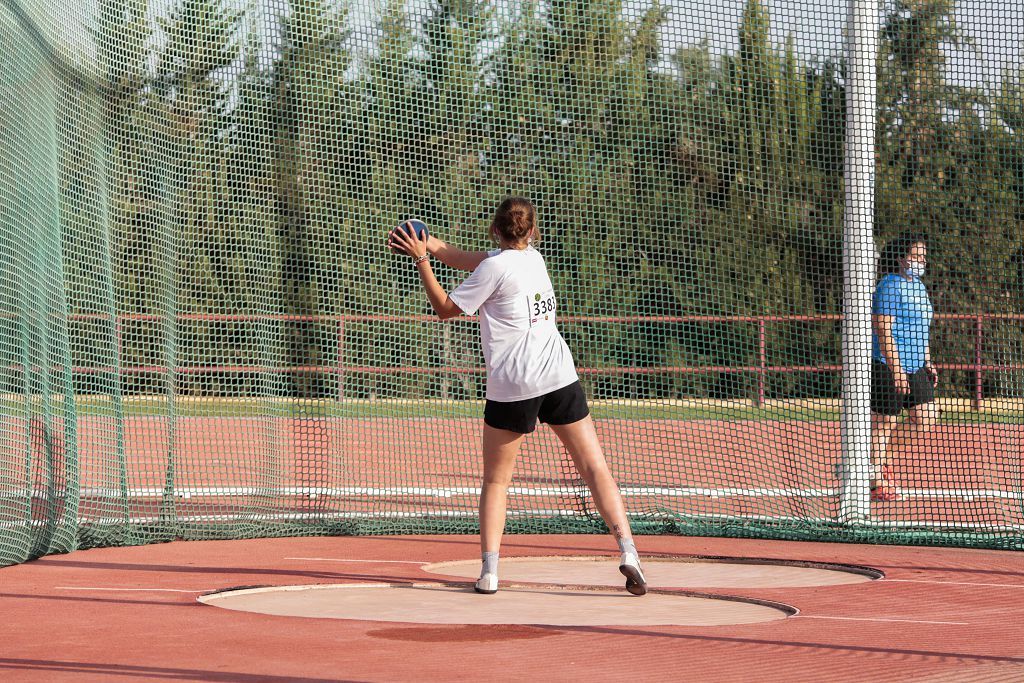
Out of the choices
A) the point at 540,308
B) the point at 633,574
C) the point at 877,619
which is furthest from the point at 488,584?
the point at 877,619

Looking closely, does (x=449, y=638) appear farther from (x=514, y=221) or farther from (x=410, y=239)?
(x=514, y=221)

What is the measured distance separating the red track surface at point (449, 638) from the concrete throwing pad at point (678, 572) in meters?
0.21

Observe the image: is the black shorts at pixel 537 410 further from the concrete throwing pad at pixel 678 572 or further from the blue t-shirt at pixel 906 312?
the blue t-shirt at pixel 906 312

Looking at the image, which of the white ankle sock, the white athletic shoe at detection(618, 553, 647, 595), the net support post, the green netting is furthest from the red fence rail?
the white athletic shoe at detection(618, 553, 647, 595)

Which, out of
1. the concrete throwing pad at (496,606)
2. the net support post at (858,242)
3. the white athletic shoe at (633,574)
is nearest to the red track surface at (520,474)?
the net support post at (858,242)

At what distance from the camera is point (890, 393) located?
375 inches

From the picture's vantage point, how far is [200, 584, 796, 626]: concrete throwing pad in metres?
5.68

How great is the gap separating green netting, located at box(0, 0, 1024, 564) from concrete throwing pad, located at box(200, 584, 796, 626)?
2200 mm

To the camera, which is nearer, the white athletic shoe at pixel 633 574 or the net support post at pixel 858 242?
the white athletic shoe at pixel 633 574

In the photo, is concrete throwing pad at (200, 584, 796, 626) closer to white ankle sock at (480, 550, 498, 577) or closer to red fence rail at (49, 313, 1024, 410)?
white ankle sock at (480, 550, 498, 577)

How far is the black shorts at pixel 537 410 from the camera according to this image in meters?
6.12

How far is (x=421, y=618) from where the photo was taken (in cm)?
572

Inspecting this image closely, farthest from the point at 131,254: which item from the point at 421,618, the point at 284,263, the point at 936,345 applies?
the point at 936,345

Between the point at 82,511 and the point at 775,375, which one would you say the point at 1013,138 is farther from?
the point at 82,511
